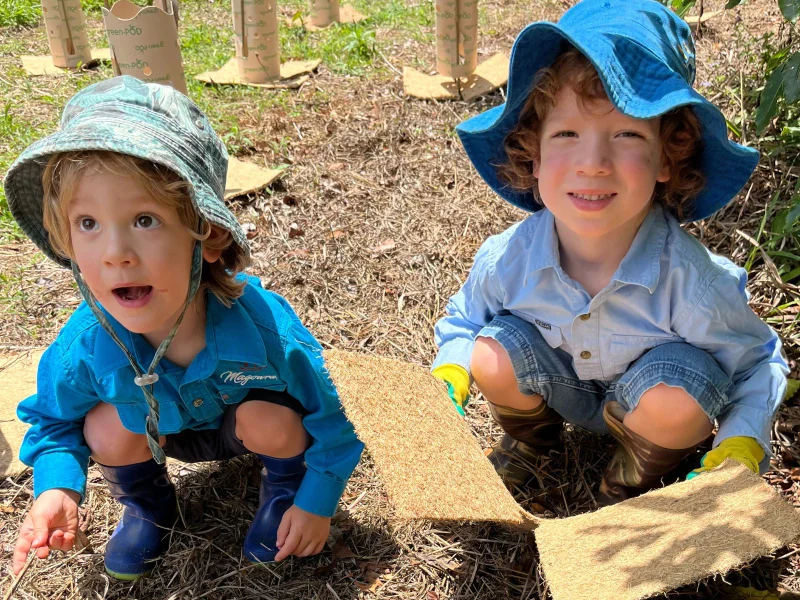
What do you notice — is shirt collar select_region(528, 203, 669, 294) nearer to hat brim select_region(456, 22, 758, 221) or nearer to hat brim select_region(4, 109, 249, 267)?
hat brim select_region(456, 22, 758, 221)

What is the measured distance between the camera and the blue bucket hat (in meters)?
1.56

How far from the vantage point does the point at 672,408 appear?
69.1 inches

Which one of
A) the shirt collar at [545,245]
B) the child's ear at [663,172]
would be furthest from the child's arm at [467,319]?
the child's ear at [663,172]

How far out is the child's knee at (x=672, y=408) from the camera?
1739 millimetres

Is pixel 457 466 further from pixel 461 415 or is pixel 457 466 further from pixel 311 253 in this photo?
pixel 311 253

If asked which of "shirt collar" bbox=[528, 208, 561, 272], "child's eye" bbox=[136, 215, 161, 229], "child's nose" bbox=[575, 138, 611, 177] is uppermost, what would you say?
"child's nose" bbox=[575, 138, 611, 177]

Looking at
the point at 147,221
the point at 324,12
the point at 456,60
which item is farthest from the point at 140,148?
the point at 324,12

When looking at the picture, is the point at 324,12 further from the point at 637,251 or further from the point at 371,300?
the point at 637,251

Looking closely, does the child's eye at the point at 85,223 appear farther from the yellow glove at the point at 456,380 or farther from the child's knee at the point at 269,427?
the yellow glove at the point at 456,380

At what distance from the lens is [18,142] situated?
3996mm

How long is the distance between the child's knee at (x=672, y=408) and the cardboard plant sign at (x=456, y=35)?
304 centimetres

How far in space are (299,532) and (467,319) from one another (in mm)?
738

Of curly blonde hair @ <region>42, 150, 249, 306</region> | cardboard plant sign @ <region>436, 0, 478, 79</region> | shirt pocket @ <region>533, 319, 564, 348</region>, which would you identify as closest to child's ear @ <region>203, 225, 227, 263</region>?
curly blonde hair @ <region>42, 150, 249, 306</region>

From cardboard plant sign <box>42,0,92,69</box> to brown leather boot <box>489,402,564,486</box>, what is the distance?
4459 mm
